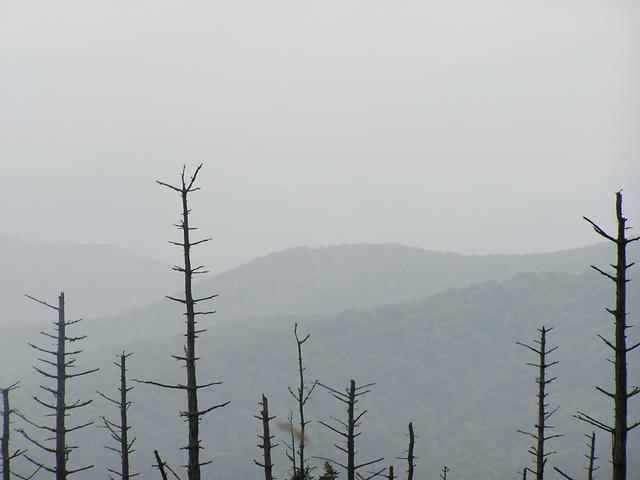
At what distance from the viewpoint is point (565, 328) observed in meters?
155

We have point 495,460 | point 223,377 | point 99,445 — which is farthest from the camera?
point 223,377

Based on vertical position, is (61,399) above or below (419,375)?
above

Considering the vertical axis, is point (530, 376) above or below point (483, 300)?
below

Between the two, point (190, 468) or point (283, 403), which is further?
point (283, 403)

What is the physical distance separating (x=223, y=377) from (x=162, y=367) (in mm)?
15531

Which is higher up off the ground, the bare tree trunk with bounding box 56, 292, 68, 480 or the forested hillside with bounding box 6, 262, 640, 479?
the bare tree trunk with bounding box 56, 292, 68, 480

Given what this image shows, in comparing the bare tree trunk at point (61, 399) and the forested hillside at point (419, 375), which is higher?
the bare tree trunk at point (61, 399)

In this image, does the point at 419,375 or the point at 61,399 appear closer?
the point at 61,399

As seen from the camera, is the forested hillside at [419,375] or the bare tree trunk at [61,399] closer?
the bare tree trunk at [61,399]

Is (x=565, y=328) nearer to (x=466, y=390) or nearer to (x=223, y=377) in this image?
(x=466, y=390)

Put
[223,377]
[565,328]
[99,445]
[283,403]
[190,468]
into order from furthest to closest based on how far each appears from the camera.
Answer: [565,328]
[223,377]
[283,403]
[99,445]
[190,468]

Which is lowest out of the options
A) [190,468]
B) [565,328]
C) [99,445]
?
[99,445]

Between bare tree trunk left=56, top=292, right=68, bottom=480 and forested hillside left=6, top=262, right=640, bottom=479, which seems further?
forested hillside left=6, top=262, right=640, bottom=479

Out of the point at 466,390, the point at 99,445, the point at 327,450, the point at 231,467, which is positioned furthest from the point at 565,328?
the point at 99,445
